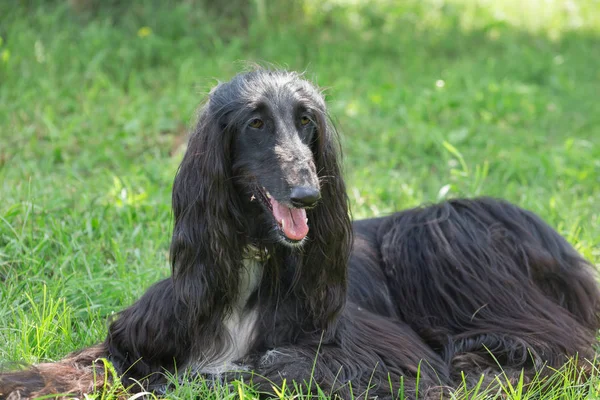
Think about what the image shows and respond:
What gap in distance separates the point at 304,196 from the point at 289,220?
6.5 inches

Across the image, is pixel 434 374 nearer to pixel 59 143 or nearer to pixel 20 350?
pixel 20 350

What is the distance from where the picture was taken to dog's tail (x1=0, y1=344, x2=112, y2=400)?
10.3 ft


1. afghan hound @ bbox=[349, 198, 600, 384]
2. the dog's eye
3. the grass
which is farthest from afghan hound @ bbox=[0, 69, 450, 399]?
afghan hound @ bbox=[349, 198, 600, 384]

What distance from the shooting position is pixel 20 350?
11.4ft

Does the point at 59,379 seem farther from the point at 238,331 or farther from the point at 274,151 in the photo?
the point at 274,151

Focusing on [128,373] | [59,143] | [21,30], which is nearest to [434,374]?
[128,373]

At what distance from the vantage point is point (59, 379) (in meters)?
3.24

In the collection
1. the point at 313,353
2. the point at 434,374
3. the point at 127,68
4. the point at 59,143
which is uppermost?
the point at 127,68

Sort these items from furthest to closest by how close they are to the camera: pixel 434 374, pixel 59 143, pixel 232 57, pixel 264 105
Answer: pixel 232 57 < pixel 59 143 < pixel 434 374 < pixel 264 105

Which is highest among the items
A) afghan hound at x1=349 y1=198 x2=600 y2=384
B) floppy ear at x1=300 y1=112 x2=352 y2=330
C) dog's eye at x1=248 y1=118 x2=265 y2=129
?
dog's eye at x1=248 y1=118 x2=265 y2=129

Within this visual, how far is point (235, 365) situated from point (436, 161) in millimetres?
3296

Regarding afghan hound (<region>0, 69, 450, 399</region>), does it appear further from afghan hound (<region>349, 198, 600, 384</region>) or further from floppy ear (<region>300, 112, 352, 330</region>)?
afghan hound (<region>349, 198, 600, 384</region>)

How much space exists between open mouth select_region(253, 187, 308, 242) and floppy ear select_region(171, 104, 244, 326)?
0.46 ft

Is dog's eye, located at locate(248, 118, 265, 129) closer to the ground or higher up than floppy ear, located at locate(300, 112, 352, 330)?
higher up
